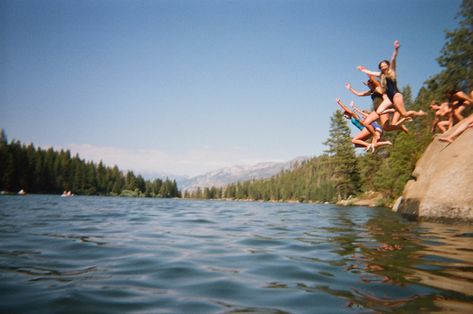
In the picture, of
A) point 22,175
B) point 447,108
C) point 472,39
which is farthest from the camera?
point 22,175

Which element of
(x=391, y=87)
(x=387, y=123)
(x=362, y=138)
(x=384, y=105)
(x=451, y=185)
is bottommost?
(x=451, y=185)

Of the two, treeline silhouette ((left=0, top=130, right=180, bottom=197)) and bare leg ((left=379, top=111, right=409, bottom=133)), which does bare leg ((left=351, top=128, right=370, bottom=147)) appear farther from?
treeline silhouette ((left=0, top=130, right=180, bottom=197))

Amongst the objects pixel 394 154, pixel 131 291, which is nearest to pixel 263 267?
pixel 131 291

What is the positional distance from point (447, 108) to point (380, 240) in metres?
8.39

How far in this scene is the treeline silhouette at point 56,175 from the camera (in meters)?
81.6

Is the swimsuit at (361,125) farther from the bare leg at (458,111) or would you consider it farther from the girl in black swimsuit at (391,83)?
the bare leg at (458,111)

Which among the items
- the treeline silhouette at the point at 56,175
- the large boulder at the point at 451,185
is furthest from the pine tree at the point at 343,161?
the treeline silhouette at the point at 56,175

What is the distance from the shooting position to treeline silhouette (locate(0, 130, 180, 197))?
8162cm

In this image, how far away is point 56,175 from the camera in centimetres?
9944

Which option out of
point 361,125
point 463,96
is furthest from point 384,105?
point 463,96

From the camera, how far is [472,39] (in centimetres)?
3148

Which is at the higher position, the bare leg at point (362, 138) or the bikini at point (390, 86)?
the bikini at point (390, 86)

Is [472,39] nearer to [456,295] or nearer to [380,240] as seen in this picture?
[380,240]

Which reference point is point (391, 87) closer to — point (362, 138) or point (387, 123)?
point (387, 123)
